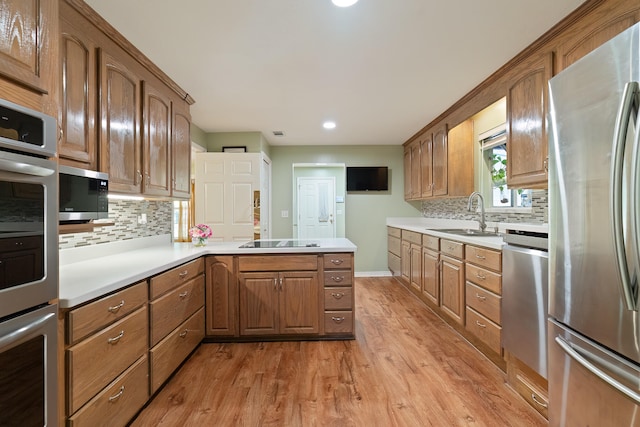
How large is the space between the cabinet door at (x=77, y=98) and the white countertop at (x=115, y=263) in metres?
0.62

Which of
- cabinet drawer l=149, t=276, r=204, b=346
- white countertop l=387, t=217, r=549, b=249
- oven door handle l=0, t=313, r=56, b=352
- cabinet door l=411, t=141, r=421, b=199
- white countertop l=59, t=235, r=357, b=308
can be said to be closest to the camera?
oven door handle l=0, t=313, r=56, b=352

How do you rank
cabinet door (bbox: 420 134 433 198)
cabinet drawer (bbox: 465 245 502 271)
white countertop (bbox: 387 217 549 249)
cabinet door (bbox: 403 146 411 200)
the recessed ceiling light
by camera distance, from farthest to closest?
cabinet door (bbox: 403 146 411 200), cabinet door (bbox: 420 134 433 198), cabinet drawer (bbox: 465 245 502 271), white countertop (bbox: 387 217 549 249), the recessed ceiling light

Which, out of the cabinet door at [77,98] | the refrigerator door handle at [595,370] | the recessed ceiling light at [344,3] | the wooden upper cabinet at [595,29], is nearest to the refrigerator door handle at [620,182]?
the refrigerator door handle at [595,370]

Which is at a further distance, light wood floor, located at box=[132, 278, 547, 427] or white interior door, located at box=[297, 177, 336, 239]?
white interior door, located at box=[297, 177, 336, 239]

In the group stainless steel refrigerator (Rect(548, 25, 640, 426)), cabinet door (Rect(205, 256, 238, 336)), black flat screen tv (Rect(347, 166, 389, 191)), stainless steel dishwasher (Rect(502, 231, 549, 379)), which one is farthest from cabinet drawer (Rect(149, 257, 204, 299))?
black flat screen tv (Rect(347, 166, 389, 191))

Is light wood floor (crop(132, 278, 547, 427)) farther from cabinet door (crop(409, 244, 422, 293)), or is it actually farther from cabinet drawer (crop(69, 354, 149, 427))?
cabinet door (crop(409, 244, 422, 293))

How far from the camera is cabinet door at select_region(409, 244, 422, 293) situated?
371cm

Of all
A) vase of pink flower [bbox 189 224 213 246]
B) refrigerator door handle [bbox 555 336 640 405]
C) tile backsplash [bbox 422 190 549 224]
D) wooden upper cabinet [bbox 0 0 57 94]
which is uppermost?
wooden upper cabinet [bbox 0 0 57 94]

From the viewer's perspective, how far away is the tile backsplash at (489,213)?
2.62m

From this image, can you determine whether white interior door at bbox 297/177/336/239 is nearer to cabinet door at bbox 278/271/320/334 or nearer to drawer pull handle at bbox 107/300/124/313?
cabinet door at bbox 278/271/320/334

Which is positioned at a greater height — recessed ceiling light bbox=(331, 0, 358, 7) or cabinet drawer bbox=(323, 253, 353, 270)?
recessed ceiling light bbox=(331, 0, 358, 7)

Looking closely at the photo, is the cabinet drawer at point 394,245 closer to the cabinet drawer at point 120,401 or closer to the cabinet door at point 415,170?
the cabinet door at point 415,170

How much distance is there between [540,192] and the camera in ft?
8.63

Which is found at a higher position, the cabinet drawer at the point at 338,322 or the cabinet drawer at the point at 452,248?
the cabinet drawer at the point at 452,248
